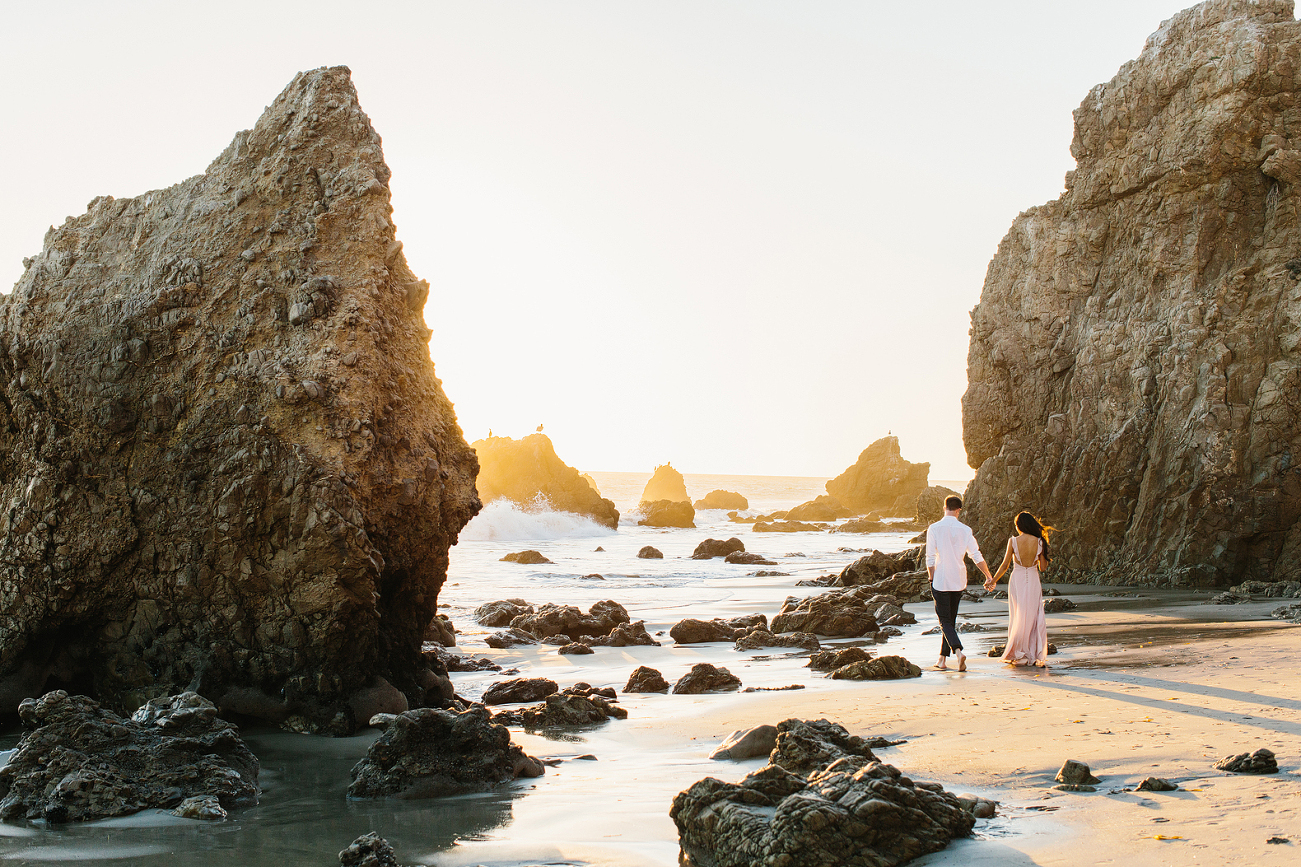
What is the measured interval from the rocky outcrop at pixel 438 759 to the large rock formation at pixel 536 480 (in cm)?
3952

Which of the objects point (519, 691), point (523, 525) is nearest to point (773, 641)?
point (519, 691)

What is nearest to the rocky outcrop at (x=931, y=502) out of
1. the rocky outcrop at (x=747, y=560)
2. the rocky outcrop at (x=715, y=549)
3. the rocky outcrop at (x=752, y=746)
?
the rocky outcrop at (x=715, y=549)

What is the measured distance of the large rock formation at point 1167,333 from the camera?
14.8m

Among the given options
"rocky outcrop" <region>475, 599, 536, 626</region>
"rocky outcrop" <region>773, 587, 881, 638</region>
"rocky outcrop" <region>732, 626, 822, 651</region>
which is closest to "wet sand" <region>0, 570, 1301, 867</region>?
"rocky outcrop" <region>732, 626, 822, 651</region>

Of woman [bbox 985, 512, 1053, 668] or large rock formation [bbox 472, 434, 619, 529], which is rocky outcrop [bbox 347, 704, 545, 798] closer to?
woman [bbox 985, 512, 1053, 668]

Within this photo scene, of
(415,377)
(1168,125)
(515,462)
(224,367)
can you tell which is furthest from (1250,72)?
(515,462)

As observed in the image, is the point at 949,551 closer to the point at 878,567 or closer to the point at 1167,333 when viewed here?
the point at 878,567

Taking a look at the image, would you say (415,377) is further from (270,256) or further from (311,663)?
(311,663)

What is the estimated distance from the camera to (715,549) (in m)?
29.3

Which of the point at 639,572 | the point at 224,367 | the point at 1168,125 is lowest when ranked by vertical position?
the point at 639,572

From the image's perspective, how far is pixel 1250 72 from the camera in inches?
635

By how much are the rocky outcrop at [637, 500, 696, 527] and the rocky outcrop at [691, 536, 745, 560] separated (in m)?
20.8

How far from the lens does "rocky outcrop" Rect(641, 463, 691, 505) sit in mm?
62031

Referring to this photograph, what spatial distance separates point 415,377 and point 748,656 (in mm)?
4949
